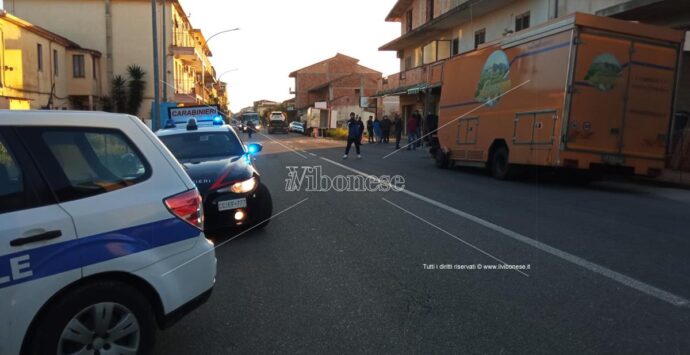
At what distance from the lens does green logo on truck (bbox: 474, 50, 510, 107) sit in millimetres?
12938

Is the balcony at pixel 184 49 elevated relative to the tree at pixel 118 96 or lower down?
elevated

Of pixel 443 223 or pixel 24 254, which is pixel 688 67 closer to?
pixel 443 223

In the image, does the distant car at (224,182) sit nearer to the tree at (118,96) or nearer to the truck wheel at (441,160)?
the truck wheel at (441,160)

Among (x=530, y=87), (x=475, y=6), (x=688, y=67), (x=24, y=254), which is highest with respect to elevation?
(x=475, y=6)

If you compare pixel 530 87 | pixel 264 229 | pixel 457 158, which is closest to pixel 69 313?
pixel 264 229

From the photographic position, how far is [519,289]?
468cm

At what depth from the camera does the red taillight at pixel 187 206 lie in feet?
10.6

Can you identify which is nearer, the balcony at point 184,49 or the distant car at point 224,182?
the distant car at point 224,182

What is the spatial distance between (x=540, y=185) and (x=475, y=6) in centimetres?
1548

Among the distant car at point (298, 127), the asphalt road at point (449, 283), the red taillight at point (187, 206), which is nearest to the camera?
the red taillight at point (187, 206)

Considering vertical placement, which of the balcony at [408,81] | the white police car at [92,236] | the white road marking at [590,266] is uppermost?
the balcony at [408,81]

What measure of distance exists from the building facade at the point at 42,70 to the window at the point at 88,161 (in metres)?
25.6

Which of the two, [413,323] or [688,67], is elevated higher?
[688,67]

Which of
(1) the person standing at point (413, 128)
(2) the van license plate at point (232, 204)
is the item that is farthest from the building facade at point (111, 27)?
(2) the van license plate at point (232, 204)
